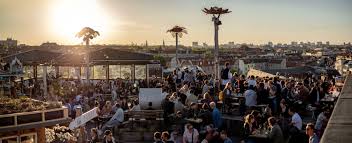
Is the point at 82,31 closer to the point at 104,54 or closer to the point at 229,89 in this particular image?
the point at 104,54

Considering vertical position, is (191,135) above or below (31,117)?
below

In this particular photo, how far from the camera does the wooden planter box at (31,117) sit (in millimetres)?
9688

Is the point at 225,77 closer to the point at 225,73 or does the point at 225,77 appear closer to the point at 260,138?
the point at 225,73

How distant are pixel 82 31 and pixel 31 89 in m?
3.92

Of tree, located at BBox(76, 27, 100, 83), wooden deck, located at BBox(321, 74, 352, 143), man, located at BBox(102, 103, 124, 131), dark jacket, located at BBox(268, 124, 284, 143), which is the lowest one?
man, located at BBox(102, 103, 124, 131)

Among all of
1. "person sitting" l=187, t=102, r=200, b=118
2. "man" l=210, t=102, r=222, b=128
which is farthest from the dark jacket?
"person sitting" l=187, t=102, r=200, b=118

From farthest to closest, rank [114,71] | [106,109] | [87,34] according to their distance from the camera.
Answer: [114,71] < [87,34] < [106,109]

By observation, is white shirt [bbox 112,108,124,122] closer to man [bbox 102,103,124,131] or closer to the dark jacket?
man [bbox 102,103,124,131]

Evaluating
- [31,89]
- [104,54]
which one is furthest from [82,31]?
[104,54]

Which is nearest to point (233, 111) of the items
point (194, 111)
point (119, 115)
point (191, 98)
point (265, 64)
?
point (191, 98)

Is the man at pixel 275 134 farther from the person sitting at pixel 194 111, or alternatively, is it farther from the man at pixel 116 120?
the man at pixel 116 120

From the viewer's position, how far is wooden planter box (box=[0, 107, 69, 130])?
31.8 feet

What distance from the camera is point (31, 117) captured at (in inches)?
396

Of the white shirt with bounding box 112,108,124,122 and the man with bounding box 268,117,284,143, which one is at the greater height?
the man with bounding box 268,117,284,143
